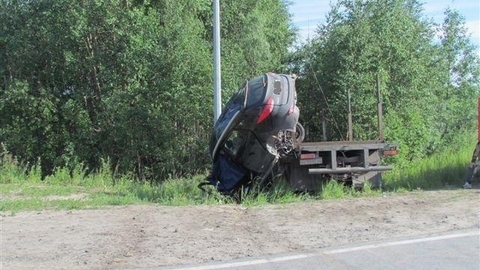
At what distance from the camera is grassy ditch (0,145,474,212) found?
9.31m

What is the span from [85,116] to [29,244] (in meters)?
10.5

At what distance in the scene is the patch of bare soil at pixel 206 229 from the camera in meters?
5.79

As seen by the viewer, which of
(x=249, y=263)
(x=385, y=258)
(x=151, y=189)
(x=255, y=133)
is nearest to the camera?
(x=249, y=263)

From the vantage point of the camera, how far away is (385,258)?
5582mm

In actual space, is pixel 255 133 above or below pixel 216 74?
below

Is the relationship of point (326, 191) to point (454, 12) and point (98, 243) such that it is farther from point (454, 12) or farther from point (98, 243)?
point (454, 12)

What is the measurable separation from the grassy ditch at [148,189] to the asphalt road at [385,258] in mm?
3490

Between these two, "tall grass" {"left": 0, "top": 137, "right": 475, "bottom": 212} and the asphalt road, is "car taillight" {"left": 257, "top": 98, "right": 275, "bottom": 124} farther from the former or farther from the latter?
the asphalt road

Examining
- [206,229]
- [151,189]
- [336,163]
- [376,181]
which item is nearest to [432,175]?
[376,181]

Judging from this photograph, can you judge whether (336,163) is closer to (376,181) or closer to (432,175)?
(376,181)

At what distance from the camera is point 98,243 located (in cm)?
627

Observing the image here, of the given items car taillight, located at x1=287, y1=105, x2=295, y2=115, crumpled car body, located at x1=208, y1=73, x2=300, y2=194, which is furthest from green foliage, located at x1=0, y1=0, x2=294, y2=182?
car taillight, located at x1=287, y1=105, x2=295, y2=115

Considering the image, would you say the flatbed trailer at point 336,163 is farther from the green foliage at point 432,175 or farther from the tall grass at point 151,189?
the green foliage at point 432,175

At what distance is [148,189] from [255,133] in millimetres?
2878
